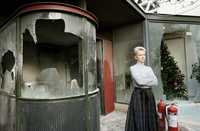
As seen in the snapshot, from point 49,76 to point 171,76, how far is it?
4.31 m

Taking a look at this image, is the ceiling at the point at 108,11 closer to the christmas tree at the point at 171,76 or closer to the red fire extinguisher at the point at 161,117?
the christmas tree at the point at 171,76

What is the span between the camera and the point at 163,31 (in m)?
4.95

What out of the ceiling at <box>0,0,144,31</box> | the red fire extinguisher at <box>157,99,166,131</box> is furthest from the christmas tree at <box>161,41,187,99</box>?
the red fire extinguisher at <box>157,99,166,131</box>

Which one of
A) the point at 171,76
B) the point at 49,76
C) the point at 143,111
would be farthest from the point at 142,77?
the point at 171,76

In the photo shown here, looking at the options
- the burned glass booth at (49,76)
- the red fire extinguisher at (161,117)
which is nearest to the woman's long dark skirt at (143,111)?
the red fire extinguisher at (161,117)

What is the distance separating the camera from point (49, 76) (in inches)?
113

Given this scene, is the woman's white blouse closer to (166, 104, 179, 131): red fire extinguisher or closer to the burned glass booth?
(166, 104, 179, 131): red fire extinguisher

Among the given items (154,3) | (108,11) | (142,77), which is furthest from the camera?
(154,3)

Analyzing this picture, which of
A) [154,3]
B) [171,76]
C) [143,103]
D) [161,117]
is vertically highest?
[154,3]

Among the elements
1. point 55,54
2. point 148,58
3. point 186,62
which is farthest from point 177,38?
point 55,54

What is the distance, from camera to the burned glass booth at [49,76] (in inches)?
100

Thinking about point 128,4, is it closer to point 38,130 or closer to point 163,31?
point 163,31

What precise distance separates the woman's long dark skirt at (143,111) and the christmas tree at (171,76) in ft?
9.62

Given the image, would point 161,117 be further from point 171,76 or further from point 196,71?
point 171,76
